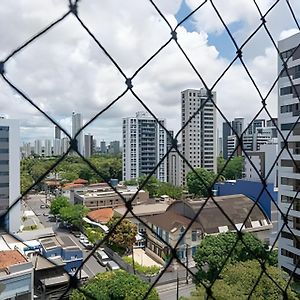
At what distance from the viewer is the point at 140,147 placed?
9.25 m

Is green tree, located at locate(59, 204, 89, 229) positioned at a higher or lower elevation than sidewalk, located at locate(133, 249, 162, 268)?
higher

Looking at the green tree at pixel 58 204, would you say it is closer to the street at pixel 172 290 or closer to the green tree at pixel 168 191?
the green tree at pixel 168 191

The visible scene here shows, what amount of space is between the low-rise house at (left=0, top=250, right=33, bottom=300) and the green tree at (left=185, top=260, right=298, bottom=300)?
4.20ft

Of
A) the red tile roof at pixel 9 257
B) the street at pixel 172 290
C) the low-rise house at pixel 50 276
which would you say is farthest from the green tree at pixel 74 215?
the low-rise house at pixel 50 276

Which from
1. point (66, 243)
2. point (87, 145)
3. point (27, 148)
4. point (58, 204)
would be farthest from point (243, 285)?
point (58, 204)

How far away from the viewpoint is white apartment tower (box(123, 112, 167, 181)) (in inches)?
276

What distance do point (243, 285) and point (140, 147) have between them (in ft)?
21.8

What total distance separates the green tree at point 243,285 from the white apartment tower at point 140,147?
347 cm

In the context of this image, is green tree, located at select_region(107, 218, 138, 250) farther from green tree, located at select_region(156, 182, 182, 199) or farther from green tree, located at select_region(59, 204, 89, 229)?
green tree, located at select_region(156, 182, 182, 199)

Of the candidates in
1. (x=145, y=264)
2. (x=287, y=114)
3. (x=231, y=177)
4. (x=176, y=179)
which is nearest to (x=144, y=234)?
(x=145, y=264)

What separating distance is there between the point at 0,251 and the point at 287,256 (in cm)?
307

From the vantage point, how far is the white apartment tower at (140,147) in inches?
276

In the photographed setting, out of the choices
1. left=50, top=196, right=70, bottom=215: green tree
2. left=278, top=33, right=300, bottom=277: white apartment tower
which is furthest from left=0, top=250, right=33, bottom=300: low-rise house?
left=50, top=196, right=70, bottom=215: green tree

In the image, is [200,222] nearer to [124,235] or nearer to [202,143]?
[124,235]
